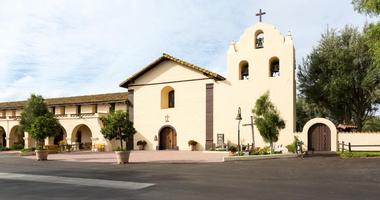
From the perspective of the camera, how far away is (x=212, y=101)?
33688mm

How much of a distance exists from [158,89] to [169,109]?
2380 mm

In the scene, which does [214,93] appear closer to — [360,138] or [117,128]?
[117,128]

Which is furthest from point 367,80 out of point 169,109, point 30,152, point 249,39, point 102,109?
point 30,152

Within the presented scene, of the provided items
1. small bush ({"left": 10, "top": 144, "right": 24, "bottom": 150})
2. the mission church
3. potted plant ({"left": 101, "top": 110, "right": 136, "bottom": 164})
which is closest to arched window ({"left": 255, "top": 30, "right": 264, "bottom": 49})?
the mission church

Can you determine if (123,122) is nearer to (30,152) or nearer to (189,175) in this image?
(189,175)

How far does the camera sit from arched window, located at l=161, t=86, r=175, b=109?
36.9 m

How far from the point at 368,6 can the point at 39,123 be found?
24683 mm

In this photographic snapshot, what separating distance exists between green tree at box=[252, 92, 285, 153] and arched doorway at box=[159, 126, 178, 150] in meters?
12.3

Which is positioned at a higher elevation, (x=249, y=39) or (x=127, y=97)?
(x=249, y=39)

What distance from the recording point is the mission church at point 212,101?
30281 millimetres

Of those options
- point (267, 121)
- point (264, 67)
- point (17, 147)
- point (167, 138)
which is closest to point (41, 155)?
point (167, 138)

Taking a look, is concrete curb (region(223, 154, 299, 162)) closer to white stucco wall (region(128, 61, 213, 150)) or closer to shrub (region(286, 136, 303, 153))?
shrub (region(286, 136, 303, 153))

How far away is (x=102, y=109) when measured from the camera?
4141cm

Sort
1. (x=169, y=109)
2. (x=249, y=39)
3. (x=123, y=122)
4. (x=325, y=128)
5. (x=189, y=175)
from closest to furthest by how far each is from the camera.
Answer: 1. (x=189, y=175)
2. (x=123, y=122)
3. (x=325, y=128)
4. (x=249, y=39)
5. (x=169, y=109)
